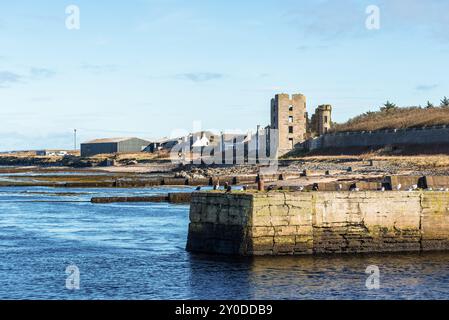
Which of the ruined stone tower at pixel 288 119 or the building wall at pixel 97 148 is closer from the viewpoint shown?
the ruined stone tower at pixel 288 119

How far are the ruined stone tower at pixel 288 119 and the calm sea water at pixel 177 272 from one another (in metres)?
80.6

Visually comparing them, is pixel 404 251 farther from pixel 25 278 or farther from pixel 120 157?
pixel 120 157

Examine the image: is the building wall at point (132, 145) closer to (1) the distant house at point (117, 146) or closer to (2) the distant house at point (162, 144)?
(1) the distant house at point (117, 146)

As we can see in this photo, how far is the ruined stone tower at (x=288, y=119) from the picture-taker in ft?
379

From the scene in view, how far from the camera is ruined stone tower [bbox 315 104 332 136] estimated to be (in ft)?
411

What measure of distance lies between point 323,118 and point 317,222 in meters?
101

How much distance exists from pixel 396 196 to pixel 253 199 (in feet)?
18.3

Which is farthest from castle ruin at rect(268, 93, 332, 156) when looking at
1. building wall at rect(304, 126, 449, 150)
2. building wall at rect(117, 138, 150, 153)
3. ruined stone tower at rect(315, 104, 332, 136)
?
building wall at rect(117, 138, 150, 153)

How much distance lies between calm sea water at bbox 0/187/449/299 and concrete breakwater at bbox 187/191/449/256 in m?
0.50

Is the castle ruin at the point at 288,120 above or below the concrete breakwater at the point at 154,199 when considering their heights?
above

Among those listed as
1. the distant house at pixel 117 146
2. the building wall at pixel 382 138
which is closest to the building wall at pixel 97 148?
the distant house at pixel 117 146

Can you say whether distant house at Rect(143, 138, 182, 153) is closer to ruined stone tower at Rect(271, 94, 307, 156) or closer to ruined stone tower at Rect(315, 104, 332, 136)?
ruined stone tower at Rect(315, 104, 332, 136)
